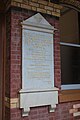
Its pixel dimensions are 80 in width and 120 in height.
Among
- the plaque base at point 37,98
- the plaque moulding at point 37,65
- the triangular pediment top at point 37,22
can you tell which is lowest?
the plaque base at point 37,98

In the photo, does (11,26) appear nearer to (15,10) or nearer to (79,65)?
(15,10)

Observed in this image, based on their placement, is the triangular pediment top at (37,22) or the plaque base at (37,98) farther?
the triangular pediment top at (37,22)

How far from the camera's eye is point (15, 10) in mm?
3260

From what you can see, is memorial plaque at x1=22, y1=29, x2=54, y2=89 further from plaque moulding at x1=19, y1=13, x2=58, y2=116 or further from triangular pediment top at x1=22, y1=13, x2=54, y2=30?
triangular pediment top at x1=22, y1=13, x2=54, y2=30

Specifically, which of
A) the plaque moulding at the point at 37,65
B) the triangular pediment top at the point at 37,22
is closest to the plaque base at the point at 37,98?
the plaque moulding at the point at 37,65

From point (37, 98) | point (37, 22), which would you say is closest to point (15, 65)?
point (37, 98)

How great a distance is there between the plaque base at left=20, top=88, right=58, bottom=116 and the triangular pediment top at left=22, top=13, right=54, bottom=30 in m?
1.16

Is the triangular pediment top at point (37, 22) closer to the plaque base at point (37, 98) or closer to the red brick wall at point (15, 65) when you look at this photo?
the red brick wall at point (15, 65)

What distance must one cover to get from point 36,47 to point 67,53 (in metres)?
0.87

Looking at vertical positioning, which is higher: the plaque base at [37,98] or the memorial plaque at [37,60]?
the memorial plaque at [37,60]

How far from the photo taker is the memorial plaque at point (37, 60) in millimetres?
3256

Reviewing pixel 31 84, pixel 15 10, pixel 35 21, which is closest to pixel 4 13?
pixel 15 10

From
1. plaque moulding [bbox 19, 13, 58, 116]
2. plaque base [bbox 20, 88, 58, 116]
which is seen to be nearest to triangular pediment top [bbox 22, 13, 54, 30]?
plaque moulding [bbox 19, 13, 58, 116]

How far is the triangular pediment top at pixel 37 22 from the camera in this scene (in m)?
3.31
